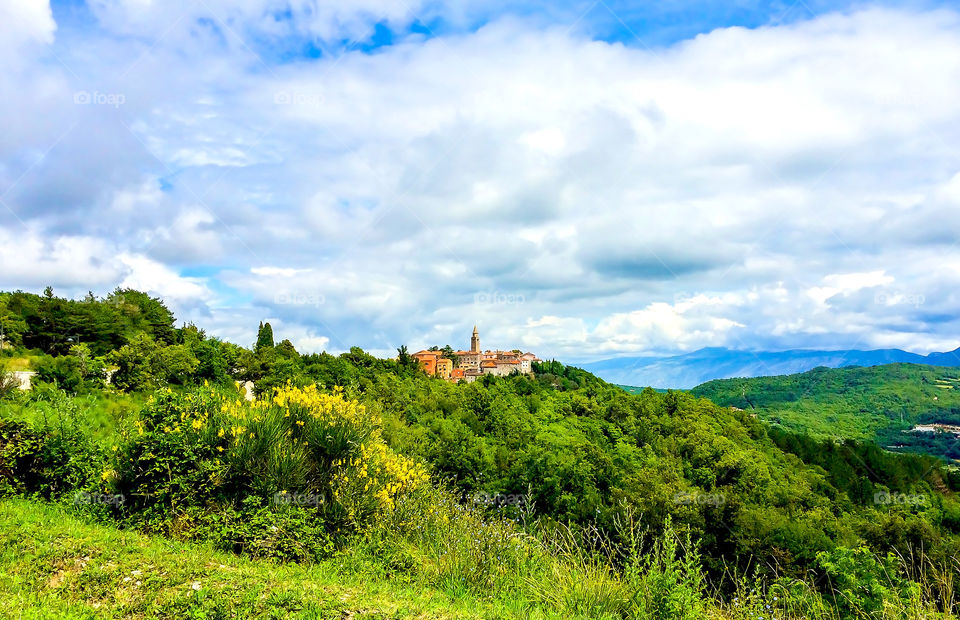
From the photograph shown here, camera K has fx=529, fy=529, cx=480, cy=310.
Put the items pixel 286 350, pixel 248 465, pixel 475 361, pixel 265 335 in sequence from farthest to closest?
pixel 475 361, pixel 265 335, pixel 286 350, pixel 248 465

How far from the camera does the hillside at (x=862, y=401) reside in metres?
65.6

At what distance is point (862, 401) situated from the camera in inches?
3420

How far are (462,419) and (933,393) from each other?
100249 mm

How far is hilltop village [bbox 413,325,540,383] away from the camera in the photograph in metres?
102

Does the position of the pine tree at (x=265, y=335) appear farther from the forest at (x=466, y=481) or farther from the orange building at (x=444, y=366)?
the orange building at (x=444, y=366)

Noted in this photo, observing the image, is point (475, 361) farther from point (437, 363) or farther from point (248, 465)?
point (248, 465)

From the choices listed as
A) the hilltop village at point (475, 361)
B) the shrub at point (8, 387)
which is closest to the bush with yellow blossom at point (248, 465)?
the shrub at point (8, 387)

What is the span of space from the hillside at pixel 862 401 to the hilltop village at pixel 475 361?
37.5 meters

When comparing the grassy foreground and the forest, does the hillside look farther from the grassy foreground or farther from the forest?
the grassy foreground

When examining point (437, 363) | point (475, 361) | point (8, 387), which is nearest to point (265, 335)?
point (8, 387)

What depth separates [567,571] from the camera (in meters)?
5.40

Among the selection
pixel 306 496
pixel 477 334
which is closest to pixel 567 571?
pixel 306 496

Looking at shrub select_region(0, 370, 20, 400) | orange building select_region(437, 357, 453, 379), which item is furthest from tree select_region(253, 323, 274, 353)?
orange building select_region(437, 357, 453, 379)

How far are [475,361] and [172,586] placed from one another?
394 ft
